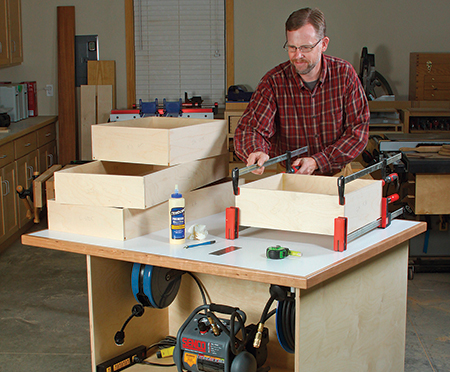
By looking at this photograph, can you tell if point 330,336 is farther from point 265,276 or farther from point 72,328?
point 72,328

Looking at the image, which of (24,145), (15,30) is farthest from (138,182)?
(15,30)

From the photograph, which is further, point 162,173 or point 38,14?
point 38,14

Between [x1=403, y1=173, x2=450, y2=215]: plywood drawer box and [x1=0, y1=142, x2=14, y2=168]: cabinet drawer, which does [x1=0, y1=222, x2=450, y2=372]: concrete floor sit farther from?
[x1=0, y1=142, x2=14, y2=168]: cabinet drawer

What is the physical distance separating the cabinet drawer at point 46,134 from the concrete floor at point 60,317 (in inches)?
55.6

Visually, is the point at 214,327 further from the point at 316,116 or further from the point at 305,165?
the point at 316,116

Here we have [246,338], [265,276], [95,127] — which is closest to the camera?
[265,276]

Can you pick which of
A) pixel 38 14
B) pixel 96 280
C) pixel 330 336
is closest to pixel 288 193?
pixel 330 336

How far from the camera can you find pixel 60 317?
124 inches

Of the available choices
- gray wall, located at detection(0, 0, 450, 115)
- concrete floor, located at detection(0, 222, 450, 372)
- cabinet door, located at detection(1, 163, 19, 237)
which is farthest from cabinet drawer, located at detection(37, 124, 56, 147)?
concrete floor, located at detection(0, 222, 450, 372)

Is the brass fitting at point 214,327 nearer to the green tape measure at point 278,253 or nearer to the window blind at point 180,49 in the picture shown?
the green tape measure at point 278,253

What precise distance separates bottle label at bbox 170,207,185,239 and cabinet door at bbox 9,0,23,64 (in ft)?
13.5

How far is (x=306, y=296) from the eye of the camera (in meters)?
1.62

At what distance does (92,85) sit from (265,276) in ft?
14.7

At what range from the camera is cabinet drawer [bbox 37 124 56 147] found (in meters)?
5.23
